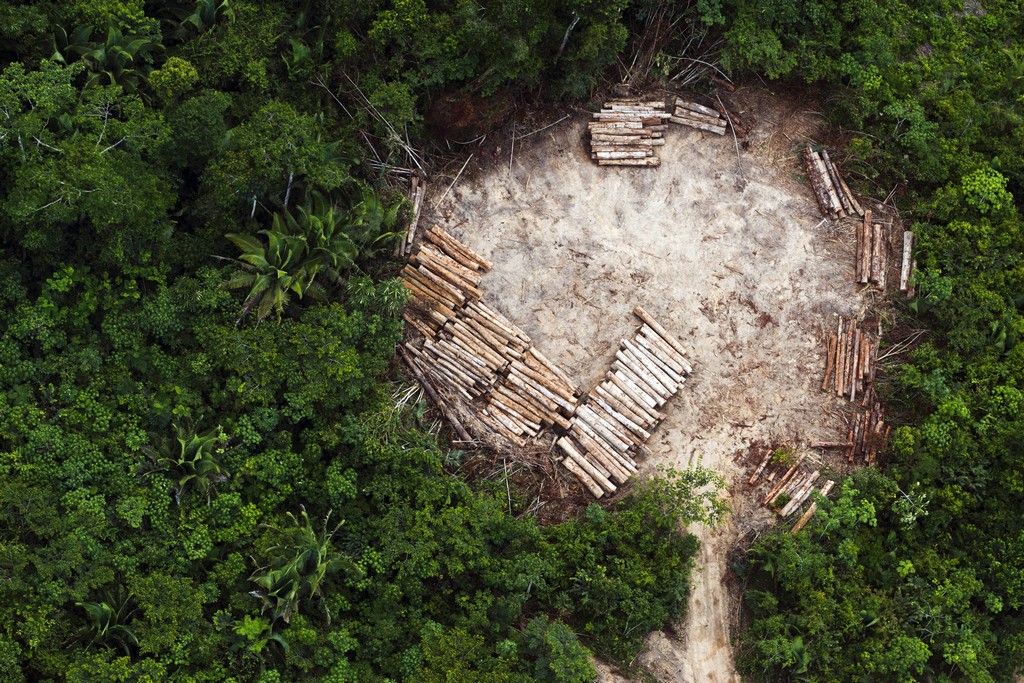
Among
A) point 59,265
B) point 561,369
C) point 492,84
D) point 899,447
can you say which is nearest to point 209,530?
point 59,265

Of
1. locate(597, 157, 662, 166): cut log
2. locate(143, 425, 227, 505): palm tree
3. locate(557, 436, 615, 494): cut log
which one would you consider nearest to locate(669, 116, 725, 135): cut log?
locate(597, 157, 662, 166): cut log

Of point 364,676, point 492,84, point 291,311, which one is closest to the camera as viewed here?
point 364,676

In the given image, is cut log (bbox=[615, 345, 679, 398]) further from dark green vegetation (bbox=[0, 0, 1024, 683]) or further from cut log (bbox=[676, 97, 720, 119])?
cut log (bbox=[676, 97, 720, 119])

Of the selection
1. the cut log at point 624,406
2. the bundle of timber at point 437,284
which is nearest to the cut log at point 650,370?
the cut log at point 624,406

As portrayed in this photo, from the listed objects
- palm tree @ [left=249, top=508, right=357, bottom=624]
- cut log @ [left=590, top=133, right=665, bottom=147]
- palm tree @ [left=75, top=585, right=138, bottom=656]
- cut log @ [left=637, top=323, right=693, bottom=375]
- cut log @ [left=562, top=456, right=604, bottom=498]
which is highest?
cut log @ [left=590, top=133, right=665, bottom=147]

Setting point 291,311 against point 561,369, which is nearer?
point 291,311

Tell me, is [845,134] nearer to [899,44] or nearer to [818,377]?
[899,44]

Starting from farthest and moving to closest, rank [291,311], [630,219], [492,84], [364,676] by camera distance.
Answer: [630,219], [492,84], [291,311], [364,676]
